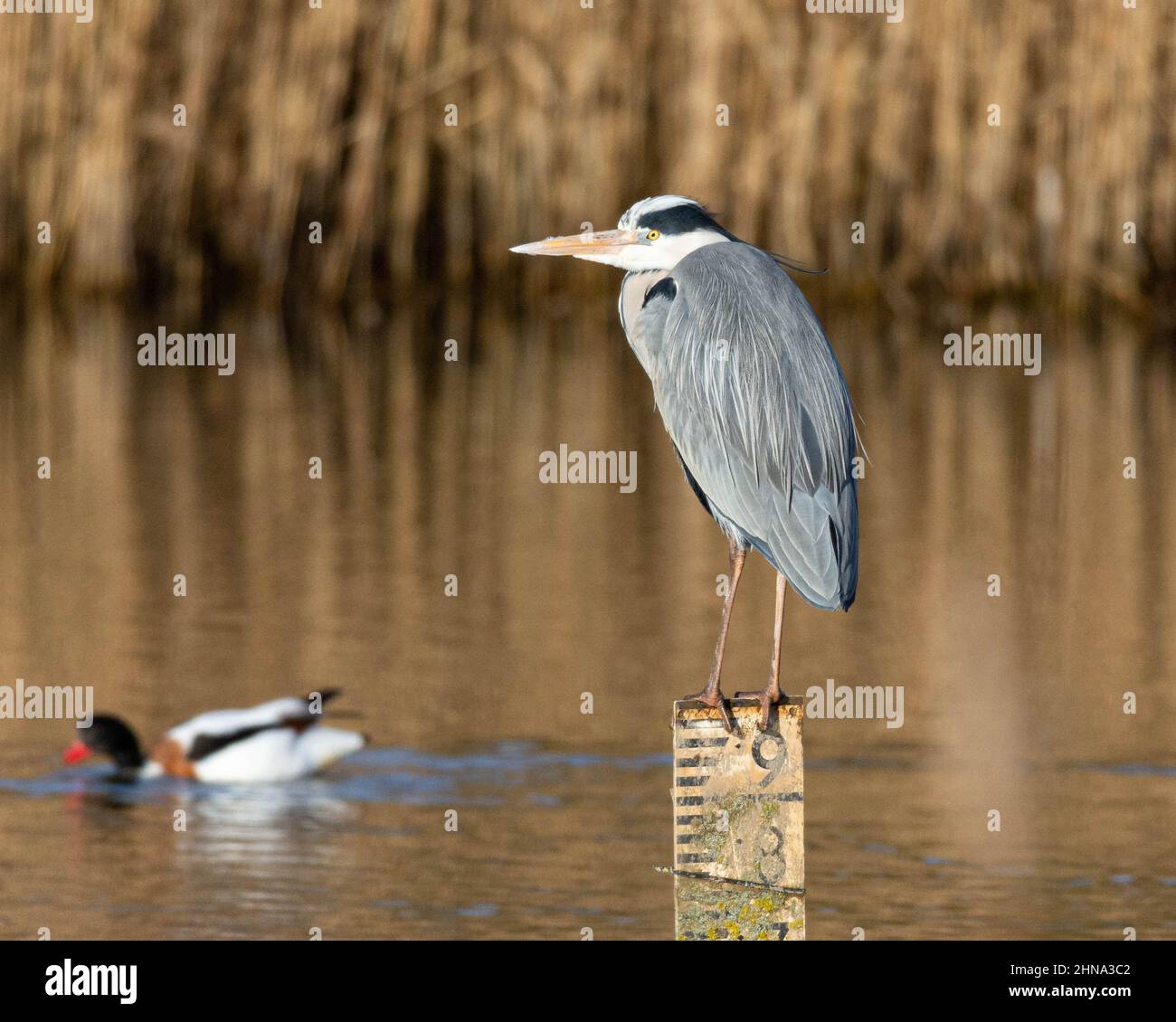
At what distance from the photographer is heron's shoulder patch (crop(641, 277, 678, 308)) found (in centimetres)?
611

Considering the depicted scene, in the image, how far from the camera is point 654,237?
6.14m

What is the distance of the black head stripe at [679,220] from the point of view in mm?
6074

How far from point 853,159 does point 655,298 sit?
47.7 feet

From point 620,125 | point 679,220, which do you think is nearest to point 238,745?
point 679,220

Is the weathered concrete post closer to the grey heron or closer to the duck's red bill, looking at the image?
the grey heron

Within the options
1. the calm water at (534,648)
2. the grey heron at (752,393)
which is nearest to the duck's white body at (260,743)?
the calm water at (534,648)

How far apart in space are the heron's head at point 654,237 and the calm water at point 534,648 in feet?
7.96

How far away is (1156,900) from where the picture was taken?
7.96 meters

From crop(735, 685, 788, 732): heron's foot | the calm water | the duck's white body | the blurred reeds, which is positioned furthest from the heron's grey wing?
the blurred reeds

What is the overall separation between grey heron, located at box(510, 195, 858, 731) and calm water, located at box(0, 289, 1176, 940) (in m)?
2.18

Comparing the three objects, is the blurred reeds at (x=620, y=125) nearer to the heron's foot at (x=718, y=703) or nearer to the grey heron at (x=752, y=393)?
the grey heron at (x=752, y=393)

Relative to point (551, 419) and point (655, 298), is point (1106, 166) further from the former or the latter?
point (655, 298)

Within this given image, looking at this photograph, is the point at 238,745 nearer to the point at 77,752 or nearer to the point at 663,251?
the point at 77,752

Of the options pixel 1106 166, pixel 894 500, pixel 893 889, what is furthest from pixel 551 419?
pixel 893 889
